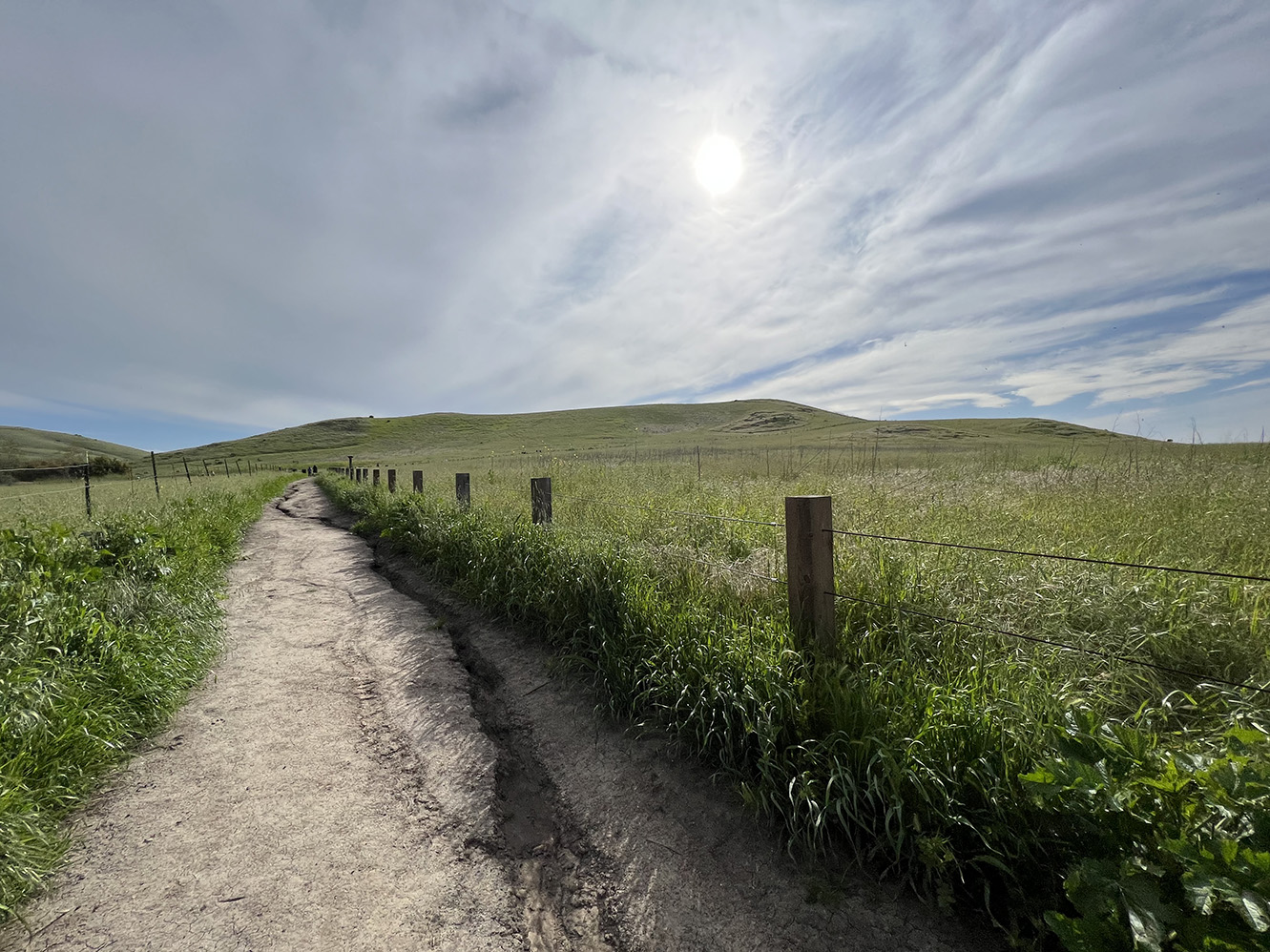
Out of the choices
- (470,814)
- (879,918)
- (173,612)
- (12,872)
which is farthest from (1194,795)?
(173,612)

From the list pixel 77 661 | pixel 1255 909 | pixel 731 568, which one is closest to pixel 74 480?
pixel 77 661

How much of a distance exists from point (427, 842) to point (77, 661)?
9.25ft

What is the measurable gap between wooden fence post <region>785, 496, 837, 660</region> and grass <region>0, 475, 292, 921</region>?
3.72 m

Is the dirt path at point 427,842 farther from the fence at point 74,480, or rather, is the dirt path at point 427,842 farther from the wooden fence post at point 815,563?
the fence at point 74,480

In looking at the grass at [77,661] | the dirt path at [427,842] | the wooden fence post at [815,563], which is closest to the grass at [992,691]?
the wooden fence post at [815,563]

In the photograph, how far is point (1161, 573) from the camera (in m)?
3.57

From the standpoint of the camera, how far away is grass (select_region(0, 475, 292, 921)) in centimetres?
242

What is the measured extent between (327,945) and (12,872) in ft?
4.56

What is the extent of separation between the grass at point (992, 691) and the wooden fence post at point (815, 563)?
16 cm

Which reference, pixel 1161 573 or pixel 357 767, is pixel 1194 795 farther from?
pixel 357 767

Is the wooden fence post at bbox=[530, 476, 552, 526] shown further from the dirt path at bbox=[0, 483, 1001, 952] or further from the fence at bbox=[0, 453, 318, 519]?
the fence at bbox=[0, 453, 318, 519]

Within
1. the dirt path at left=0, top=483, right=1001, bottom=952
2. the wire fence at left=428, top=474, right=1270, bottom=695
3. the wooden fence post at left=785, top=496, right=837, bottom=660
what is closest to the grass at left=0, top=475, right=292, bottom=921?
the dirt path at left=0, top=483, right=1001, bottom=952

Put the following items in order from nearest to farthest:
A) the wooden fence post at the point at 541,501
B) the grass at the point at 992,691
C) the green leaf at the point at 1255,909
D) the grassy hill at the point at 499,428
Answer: the green leaf at the point at 1255,909
the grass at the point at 992,691
the wooden fence post at the point at 541,501
the grassy hill at the point at 499,428

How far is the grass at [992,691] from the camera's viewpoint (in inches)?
63.2
